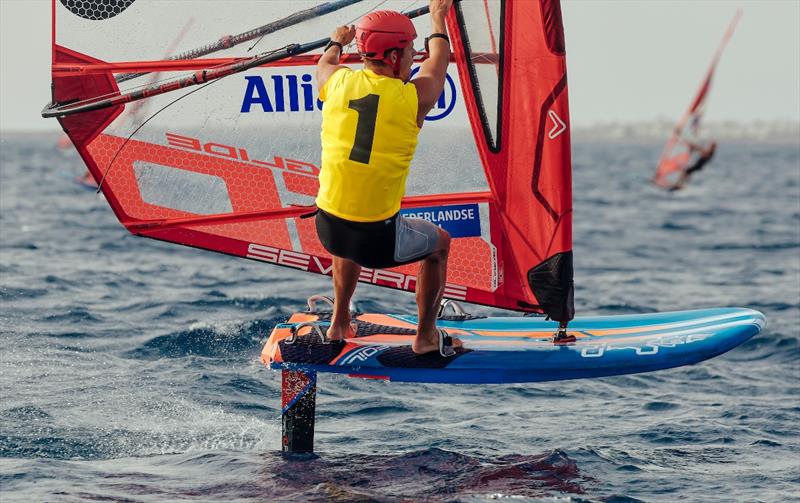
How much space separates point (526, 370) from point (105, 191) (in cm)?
265

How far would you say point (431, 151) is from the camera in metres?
6.52

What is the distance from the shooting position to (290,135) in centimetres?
653

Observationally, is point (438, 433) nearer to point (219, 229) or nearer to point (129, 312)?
point (219, 229)

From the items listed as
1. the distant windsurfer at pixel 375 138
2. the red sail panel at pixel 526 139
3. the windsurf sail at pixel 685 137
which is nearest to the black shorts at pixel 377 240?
the distant windsurfer at pixel 375 138

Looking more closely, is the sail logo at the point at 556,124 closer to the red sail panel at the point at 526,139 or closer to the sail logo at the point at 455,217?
the red sail panel at the point at 526,139

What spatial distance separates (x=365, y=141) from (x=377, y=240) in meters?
0.51

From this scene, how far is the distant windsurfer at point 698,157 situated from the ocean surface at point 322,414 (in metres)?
19.2

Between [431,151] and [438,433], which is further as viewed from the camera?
[438,433]

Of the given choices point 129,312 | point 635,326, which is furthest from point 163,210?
point 129,312

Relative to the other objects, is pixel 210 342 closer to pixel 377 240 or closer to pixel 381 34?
pixel 377 240

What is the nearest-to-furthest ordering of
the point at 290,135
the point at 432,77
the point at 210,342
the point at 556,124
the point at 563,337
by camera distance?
the point at 432,77 → the point at 556,124 → the point at 563,337 → the point at 290,135 → the point at 210,342

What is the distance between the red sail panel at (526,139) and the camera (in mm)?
6043

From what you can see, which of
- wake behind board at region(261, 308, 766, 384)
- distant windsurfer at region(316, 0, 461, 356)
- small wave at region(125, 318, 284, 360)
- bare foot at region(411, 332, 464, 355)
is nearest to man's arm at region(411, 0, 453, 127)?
distant windsurfer at region(316, 0, 461, 356)

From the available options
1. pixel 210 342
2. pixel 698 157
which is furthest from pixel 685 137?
pixel 210 342
